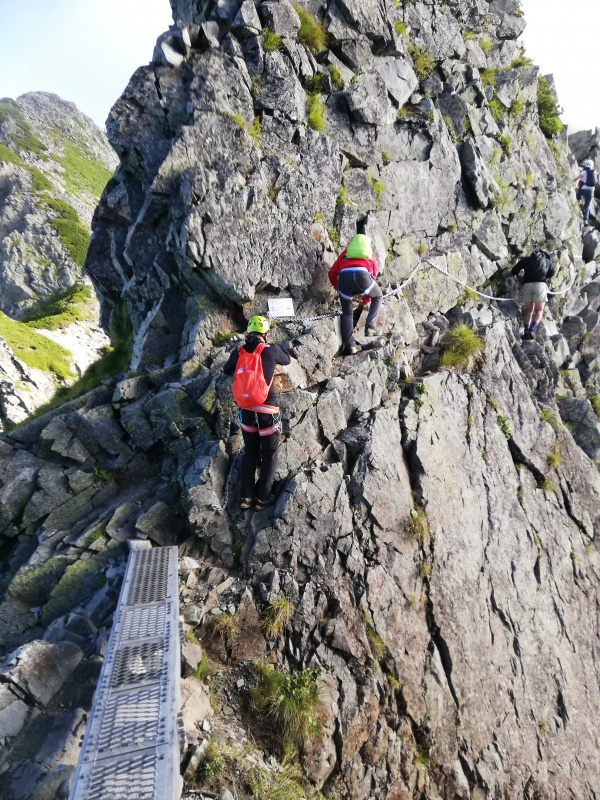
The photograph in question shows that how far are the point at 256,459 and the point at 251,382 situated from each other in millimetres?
1698

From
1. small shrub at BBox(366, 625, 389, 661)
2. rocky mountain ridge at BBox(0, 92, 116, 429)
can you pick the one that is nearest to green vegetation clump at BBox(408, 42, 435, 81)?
small shrub at BBox(366, 625, 389, 661)

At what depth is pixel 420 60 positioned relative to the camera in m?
16.6

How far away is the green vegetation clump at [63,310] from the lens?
59.7 meters

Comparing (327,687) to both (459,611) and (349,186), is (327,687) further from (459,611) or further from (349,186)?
(349,186)

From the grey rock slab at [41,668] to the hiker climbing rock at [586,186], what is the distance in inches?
1171

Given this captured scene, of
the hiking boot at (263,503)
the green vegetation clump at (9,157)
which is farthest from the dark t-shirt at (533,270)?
the green vegetation clump at (9,157)

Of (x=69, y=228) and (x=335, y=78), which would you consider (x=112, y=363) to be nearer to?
(x=335, y=78)

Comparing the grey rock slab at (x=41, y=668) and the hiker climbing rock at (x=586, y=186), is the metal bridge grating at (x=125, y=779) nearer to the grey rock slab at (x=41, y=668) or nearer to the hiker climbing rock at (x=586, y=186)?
the grey rock slab at (x=41, y=668)

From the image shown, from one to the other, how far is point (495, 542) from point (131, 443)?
384 inches

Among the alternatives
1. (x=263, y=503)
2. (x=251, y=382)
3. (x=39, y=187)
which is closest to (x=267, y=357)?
(x=251, y=382)

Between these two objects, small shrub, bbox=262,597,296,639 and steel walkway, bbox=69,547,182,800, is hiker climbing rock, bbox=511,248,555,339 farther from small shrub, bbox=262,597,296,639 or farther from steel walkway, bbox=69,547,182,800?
steel walkway, bbox=69,547,182,800

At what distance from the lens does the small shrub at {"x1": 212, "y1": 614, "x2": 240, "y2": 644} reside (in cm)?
749

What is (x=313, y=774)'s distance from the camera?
22.4ft

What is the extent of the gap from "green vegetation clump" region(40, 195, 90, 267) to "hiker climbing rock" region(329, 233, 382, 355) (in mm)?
82160
